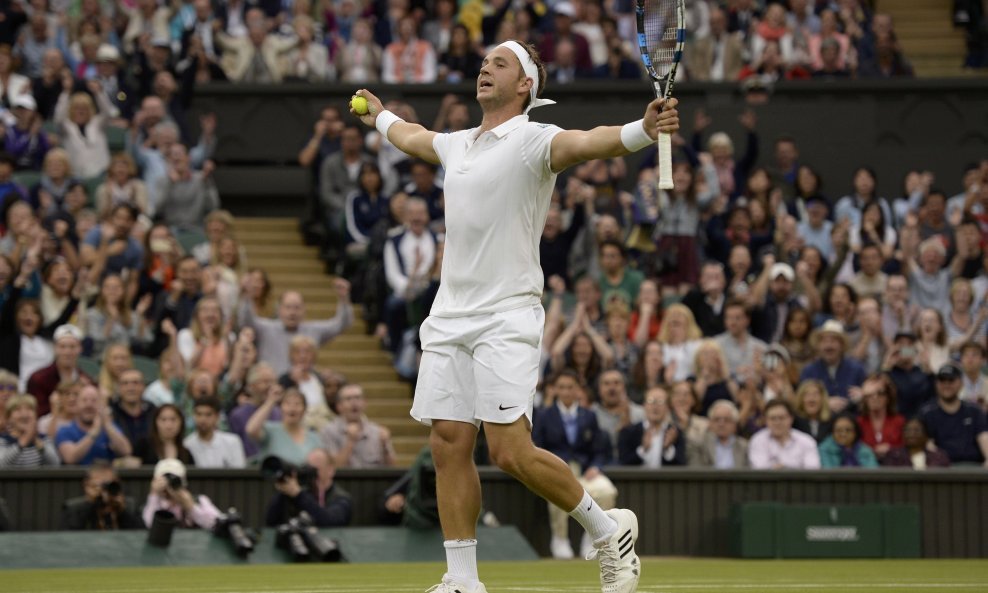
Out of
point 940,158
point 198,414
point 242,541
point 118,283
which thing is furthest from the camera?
point 940,158

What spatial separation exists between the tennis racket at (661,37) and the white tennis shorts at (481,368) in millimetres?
1065

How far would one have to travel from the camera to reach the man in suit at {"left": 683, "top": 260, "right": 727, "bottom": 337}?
56.3ft

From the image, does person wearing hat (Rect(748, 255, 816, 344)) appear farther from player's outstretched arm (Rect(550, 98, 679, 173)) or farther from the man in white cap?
player's outstretched arm (Rect(550, 98, 679, 173))

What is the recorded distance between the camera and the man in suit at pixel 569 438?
47.1 ft

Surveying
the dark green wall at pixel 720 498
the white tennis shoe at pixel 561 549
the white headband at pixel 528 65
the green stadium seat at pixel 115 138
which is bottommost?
the white tennis shoe at pixel 561 549

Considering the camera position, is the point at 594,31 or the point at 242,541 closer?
the point at 242,541

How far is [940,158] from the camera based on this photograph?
21203 mm

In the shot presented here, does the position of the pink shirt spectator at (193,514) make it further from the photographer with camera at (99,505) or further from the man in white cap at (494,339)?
the man in white cap at (494,339)

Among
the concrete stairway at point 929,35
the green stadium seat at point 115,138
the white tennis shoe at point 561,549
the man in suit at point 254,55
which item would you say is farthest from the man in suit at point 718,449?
the concrete stairway at point 929,35

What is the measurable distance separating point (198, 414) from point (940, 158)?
1056 cm

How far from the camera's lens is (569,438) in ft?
48.3

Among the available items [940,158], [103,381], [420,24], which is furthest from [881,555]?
[420,24]

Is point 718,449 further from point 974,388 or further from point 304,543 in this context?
point 304,543

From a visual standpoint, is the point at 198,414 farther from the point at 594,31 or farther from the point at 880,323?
the point at 594,31
